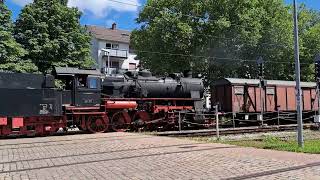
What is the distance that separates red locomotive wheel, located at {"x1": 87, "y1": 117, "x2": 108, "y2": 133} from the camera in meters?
21.4

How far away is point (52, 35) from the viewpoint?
37.2 meters

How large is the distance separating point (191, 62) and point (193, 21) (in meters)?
3.64

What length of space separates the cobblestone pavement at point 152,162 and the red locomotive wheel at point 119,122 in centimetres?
691

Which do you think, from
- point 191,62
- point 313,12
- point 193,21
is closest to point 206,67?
point 191,62

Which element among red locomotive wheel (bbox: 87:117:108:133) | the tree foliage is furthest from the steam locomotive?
the tree foliage

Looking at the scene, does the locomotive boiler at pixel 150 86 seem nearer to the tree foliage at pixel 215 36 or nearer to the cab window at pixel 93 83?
the cab window at pixel 93 83

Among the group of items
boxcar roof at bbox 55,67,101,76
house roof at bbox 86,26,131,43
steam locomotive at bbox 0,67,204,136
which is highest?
house roof at bbox 86,26,131,43

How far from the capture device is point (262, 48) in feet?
127

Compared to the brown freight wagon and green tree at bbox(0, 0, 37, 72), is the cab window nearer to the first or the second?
the brown freight wagon

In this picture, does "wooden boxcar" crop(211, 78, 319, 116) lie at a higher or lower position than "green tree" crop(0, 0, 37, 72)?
lower

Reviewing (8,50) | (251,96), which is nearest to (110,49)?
(8,50)

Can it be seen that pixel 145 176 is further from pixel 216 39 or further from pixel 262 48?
pixel 262 48

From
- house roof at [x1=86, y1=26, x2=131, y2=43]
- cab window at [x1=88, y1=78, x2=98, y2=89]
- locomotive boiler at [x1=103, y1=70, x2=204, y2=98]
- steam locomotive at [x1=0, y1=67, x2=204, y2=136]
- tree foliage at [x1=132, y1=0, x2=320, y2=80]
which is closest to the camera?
steam locomotive at [x1=0, y1=67, x2=204, y2=136]

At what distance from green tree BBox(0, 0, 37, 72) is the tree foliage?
11.1 m
